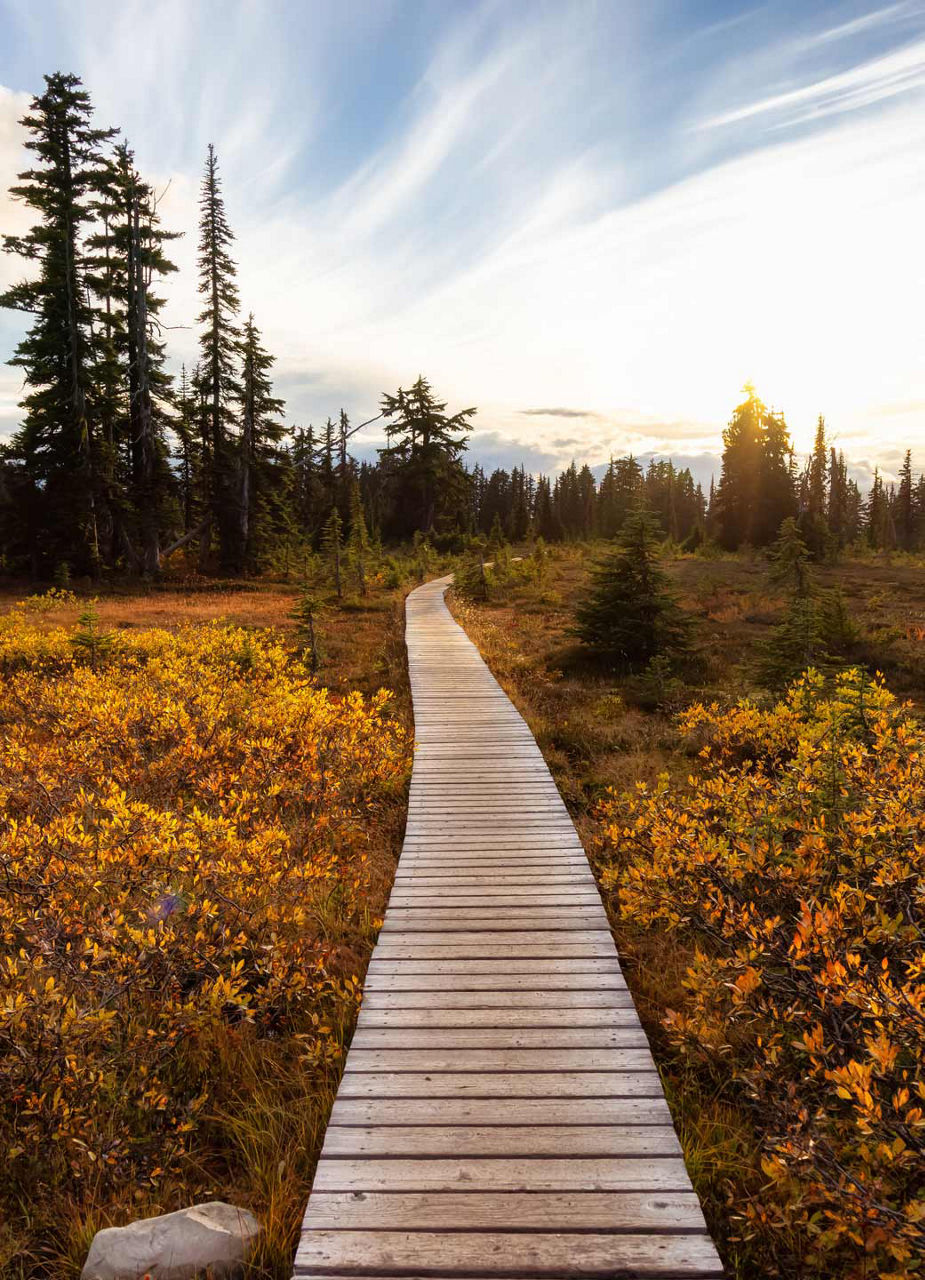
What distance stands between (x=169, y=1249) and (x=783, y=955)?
3.10 metres

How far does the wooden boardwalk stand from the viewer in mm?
2518

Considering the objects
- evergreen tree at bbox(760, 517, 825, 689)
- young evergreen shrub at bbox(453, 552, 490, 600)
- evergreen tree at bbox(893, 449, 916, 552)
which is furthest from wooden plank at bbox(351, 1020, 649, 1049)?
evergreen tree at bbox(893, 449, 916, 552)

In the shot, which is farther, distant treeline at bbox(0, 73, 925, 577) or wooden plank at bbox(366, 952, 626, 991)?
distant treeline at bbox(0, 73, 925, 577)

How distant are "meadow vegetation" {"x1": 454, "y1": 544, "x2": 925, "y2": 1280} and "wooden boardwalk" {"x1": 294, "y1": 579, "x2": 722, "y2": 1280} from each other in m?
0.26

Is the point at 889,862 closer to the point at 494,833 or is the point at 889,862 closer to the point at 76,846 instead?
the point at 494,833

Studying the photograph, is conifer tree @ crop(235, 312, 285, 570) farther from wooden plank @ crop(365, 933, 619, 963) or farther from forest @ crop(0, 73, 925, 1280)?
wooden plank @ crop(365, 933, 619, 963)

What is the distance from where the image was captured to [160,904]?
4355 millimetres

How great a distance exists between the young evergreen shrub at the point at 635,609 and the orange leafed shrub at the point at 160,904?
7.71 meters

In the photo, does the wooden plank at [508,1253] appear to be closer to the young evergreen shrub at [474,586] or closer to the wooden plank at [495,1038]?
the wooden plank at [495,1038]

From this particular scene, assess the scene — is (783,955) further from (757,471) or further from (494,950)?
(757,471)

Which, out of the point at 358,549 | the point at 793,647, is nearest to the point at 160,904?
the point at 793,647

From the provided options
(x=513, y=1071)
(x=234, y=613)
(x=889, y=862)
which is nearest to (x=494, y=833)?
(x=513, y=1071)

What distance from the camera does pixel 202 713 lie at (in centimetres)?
895

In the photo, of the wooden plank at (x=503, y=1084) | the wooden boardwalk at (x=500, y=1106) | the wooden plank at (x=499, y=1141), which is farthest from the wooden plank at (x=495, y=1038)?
the wooden plank at (x=499, y=1141)
